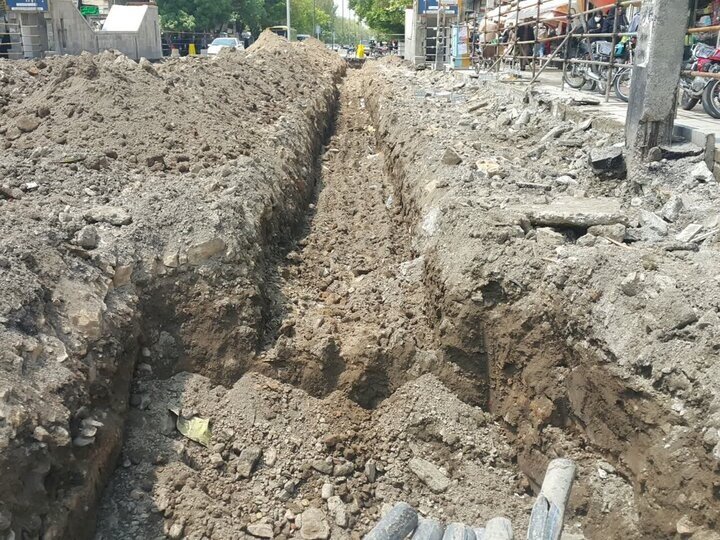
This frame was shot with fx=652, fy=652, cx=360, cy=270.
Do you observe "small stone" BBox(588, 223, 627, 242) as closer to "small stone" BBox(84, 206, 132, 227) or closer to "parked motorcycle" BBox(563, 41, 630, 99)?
"small stone" BBox(84, 206, 132, 227)

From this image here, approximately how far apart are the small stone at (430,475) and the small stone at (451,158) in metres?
3.81

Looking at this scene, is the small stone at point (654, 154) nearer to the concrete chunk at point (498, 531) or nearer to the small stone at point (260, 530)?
the concrete chunk at point (498, 531)

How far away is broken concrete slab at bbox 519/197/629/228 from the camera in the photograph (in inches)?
202

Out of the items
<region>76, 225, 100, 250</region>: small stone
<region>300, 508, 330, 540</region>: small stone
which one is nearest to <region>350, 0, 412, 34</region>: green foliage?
<region>76, 225, 100, 250</region>: small stone

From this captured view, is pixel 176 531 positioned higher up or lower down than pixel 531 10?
lower down

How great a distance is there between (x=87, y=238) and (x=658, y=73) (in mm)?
5456

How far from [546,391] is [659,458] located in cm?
101

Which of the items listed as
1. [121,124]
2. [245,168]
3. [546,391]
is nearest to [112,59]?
[121,124]

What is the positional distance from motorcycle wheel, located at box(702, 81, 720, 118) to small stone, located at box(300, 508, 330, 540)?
638 centimetres

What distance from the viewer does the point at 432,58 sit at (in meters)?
28.5

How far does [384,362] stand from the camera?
5.18 meters

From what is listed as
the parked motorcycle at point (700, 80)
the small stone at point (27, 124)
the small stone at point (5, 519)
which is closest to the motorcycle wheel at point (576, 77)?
the parked motorcycle at point (700, 80)

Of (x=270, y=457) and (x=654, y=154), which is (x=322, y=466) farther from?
(x=654, y=154)

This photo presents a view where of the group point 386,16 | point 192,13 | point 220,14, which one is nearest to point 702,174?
point 386,16
